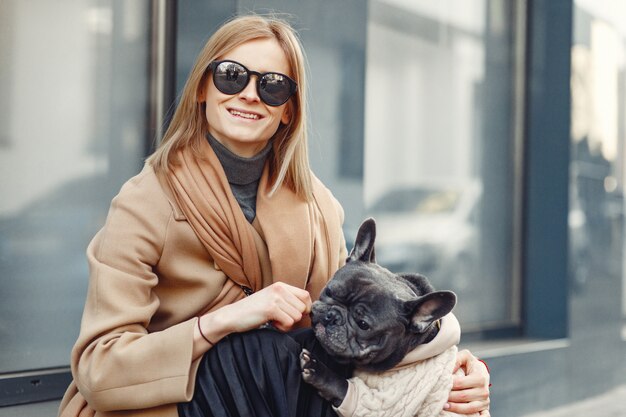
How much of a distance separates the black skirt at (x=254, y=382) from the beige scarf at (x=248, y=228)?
1.06 feet

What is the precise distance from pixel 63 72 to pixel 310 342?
2.24 meters

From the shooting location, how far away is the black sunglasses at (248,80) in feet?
9.43

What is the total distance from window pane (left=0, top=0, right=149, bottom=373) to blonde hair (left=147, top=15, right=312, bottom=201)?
4.48ft

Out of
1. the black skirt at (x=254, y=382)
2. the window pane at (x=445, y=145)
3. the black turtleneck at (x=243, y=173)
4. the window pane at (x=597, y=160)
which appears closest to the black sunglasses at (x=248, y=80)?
the black turtleneck at (x=243, y=173)

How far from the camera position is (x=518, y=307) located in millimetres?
7043

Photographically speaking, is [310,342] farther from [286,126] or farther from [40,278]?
[40,278]

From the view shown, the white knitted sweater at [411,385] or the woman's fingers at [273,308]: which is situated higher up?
the woman's fingers at [273,308]

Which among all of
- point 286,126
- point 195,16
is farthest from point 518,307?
point 286,126

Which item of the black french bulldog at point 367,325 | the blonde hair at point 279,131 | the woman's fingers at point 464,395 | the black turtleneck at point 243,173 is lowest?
the woman's fingers at point 464,395

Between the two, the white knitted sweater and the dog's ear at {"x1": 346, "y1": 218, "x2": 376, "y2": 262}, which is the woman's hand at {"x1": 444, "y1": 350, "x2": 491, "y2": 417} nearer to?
the white knitted sweater

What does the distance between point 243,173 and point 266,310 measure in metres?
0.62

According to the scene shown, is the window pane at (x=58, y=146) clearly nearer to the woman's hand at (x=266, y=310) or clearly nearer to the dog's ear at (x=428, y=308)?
the woman's hand at (x=266, y=310)

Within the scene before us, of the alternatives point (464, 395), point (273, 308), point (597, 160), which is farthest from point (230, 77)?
point (597, 160)

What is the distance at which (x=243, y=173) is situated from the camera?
3000 millimetres
